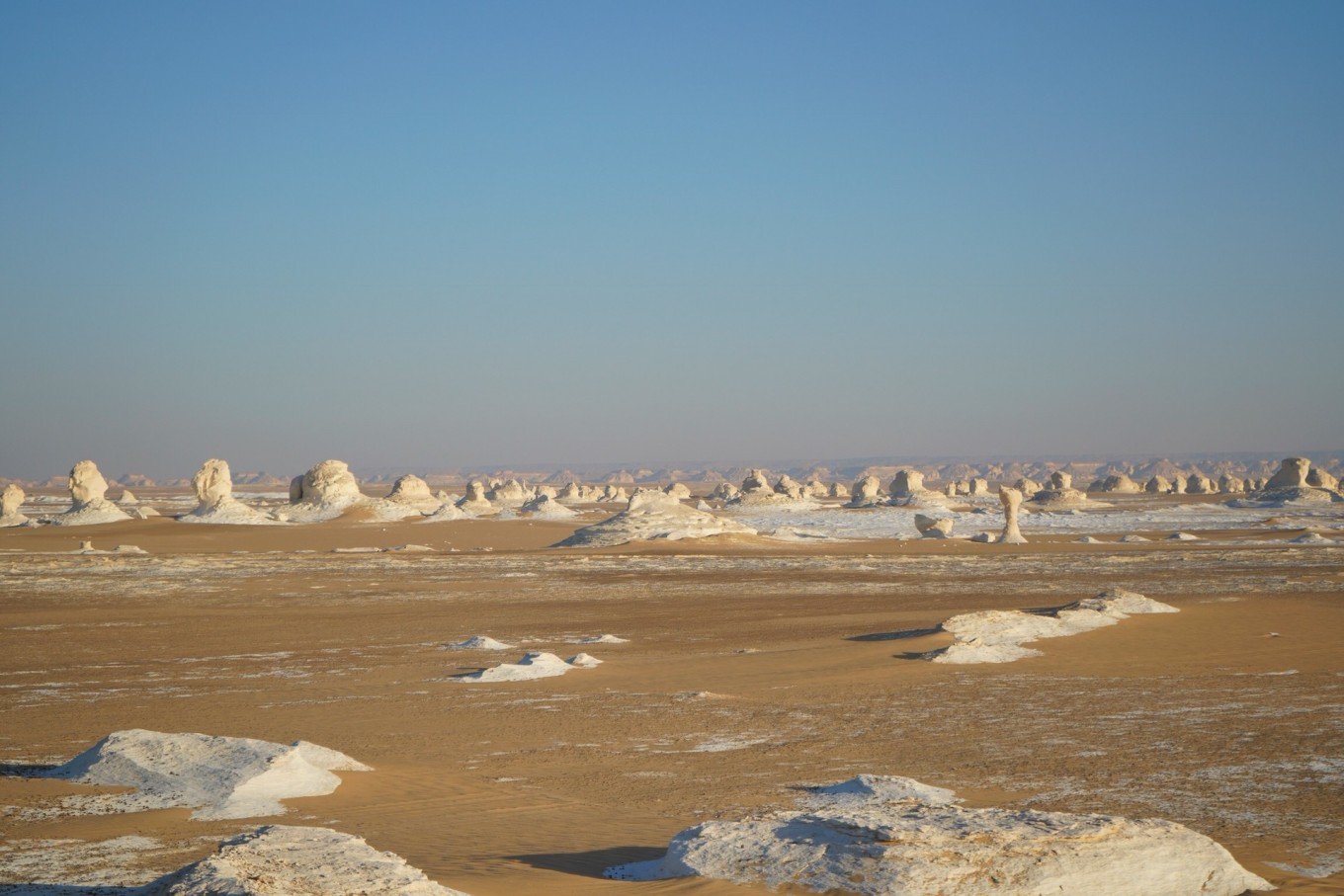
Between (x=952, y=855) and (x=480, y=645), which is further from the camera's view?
(x=480, y=645)

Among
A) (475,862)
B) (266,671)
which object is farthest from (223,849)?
(266,671)

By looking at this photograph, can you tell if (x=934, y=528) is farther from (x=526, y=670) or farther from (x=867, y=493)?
(x=867, y=493)

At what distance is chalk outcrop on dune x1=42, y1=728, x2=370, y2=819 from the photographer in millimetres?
8156

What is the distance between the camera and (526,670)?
1454 cm

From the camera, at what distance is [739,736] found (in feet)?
35.6

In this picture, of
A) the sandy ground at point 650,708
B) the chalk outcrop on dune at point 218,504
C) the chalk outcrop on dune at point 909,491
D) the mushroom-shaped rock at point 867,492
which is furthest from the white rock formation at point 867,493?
the sandy ground at point 650,708

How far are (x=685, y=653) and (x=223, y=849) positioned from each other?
38.1 feet

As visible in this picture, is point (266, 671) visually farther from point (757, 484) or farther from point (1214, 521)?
point (757, 484)

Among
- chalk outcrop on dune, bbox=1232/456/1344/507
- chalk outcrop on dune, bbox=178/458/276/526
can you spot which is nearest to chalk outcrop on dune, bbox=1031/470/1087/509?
chalk outcrop on dune, bbox=1232/456/1344/507

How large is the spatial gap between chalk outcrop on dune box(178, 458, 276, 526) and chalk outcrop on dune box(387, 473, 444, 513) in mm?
7664

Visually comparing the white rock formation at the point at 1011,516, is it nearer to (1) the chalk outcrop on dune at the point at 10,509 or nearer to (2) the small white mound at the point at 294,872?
(2) the small white mound at the point at 294,872

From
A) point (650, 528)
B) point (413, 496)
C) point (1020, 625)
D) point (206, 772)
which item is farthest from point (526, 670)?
point (413, 496)

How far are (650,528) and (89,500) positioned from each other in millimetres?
29556

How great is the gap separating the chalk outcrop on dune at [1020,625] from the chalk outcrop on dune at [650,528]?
2400cm
